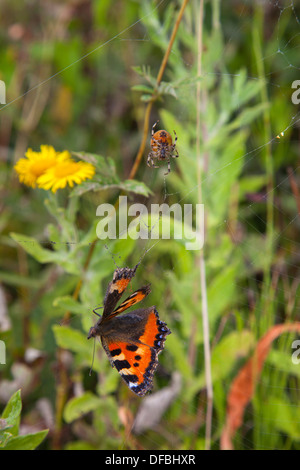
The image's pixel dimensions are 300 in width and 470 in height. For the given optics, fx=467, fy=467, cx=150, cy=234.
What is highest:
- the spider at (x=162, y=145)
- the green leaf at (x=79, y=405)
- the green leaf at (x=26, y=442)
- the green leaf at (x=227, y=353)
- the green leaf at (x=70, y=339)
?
the spider at (x=162, y=145)

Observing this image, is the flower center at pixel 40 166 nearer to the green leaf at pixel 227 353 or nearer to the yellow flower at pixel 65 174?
the yellow flower at pixel 65 174

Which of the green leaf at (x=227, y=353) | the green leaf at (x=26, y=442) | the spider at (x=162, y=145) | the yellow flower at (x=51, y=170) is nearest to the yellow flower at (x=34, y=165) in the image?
the yellow flower at (x=51, y=170)

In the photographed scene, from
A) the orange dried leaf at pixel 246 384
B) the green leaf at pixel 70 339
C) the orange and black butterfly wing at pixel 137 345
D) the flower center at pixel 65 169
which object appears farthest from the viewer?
the orange dried leaf at pixel 246 384

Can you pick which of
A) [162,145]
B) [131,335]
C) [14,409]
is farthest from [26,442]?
[162,145]

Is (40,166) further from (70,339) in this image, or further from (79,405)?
(79,405)

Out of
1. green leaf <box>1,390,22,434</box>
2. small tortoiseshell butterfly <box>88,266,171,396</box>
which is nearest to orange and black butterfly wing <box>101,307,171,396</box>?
small tortoiseshell butterfly <box>88,266,171,396</box>

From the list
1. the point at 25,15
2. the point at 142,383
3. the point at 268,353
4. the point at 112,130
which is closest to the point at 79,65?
the point at 112,130
